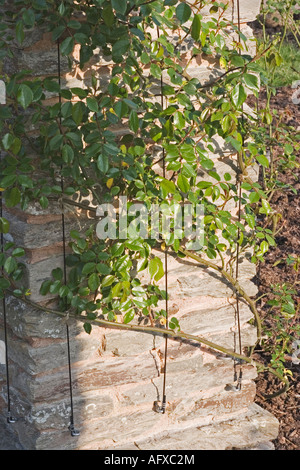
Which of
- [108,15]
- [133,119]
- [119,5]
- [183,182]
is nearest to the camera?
[119,5]

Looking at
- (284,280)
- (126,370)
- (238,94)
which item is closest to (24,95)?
(238,94)

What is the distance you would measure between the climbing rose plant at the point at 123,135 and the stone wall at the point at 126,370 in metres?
0.07

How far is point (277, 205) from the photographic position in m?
4.05

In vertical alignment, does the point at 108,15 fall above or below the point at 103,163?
above

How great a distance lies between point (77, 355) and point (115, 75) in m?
1.10

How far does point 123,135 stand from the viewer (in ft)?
8.39

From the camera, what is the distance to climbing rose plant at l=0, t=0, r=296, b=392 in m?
2.29

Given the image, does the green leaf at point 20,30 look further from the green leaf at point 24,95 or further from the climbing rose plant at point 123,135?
the green leaf at point 24,95

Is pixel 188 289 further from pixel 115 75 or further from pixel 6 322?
pixel 115 75

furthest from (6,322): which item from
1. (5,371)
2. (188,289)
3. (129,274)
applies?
(188,289)

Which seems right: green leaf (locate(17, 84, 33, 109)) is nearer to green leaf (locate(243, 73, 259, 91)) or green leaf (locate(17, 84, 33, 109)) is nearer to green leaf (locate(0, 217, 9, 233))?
green leaf (locate(0, 217, 9, 233))

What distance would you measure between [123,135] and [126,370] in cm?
97

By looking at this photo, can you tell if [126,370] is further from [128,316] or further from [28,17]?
[28,17]

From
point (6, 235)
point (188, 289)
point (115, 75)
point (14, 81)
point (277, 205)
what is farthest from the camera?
point (277, 205)
